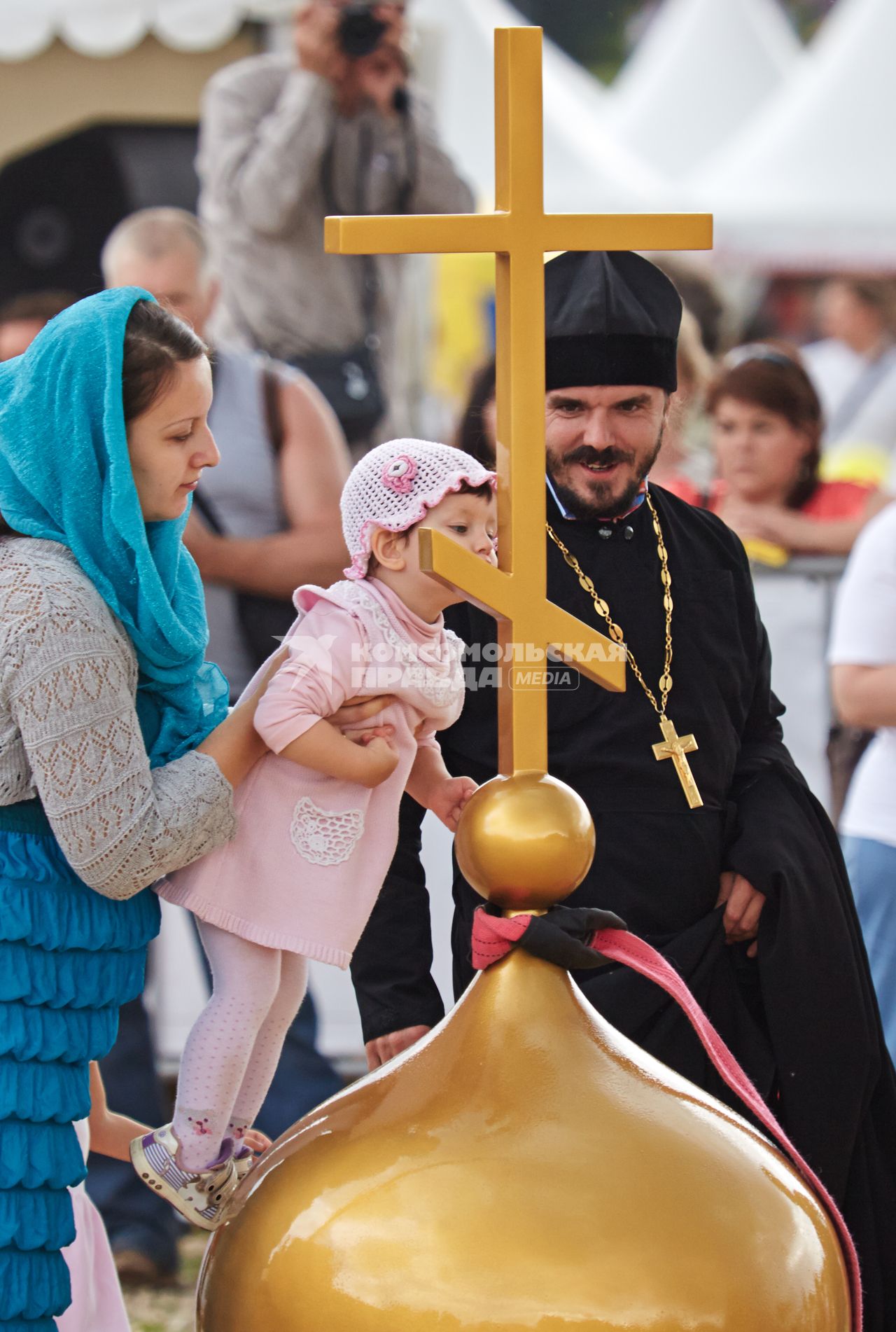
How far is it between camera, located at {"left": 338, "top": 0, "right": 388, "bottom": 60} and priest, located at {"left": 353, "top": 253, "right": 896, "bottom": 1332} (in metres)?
2.55

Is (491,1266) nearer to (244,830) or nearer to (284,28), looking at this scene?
(244,830)

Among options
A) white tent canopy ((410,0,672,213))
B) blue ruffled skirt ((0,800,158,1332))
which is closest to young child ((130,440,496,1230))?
blue ruffled skirt ((0,800,158,1332))

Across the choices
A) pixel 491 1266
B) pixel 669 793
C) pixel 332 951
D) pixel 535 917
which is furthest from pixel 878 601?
pixel 491 1266

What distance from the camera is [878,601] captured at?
3318mm

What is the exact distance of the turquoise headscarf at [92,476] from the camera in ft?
4.87

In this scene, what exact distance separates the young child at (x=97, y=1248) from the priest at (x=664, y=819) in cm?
38

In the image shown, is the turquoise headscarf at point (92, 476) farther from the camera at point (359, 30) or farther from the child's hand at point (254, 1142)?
the camera at point (359, 30)

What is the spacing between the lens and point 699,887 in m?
1.99

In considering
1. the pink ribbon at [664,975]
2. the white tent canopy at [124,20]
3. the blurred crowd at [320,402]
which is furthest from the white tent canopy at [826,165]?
the pink ribbon at [664,975]

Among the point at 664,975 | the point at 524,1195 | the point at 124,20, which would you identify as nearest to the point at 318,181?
the point at 124,20

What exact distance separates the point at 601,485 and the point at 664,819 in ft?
1.31

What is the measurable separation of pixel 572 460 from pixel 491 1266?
1065 mm

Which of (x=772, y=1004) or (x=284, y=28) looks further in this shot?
(x=284, y=28)

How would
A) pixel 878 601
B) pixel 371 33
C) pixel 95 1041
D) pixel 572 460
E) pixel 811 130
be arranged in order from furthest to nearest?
1. pixel 811 130
2. pixel 371 33
3. pixel 878 601
4. pixel 572 460
5. pixel 95 1041
